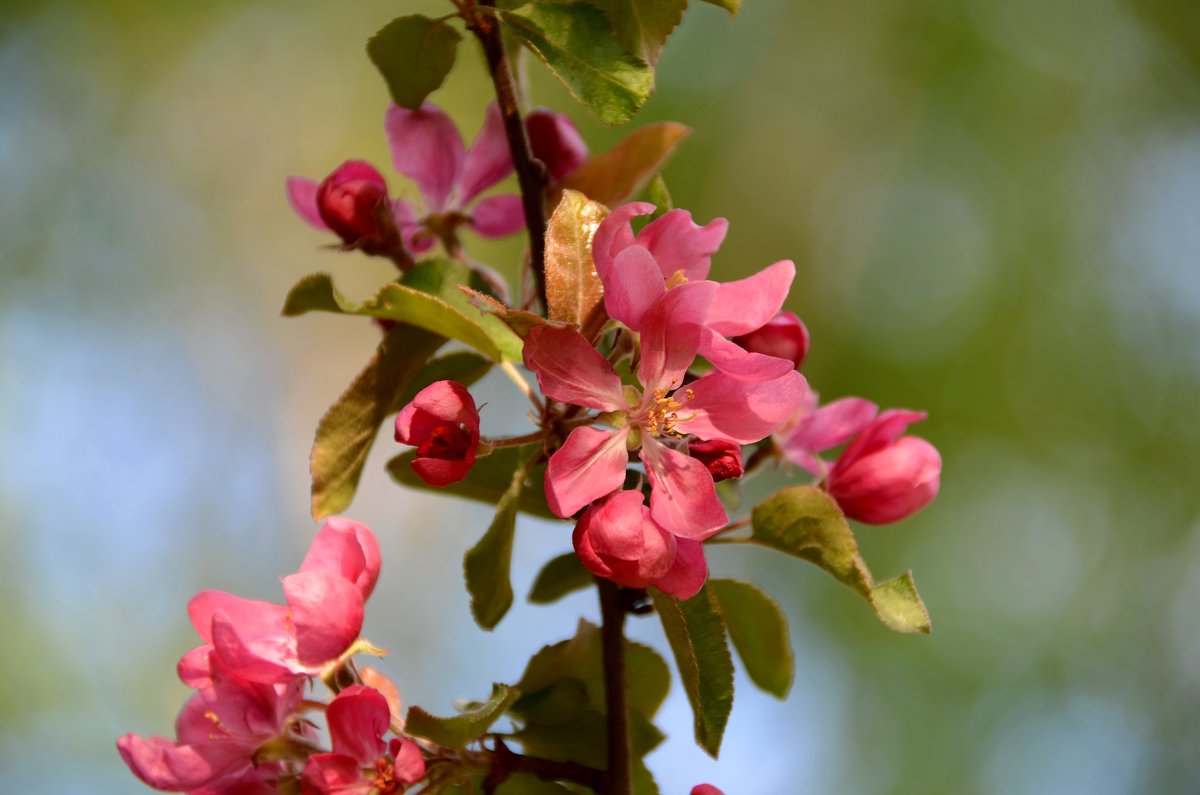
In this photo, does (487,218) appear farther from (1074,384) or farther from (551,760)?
(1074,384)

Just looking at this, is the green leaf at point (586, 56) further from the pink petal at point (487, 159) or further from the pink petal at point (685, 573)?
the pink petal at point (685, 573)

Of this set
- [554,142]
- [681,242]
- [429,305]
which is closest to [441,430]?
[429,305]

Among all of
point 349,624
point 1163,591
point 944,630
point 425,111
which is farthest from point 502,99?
point 1163,591

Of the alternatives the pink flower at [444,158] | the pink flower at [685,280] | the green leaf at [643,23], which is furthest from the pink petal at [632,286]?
the pink flower at [444,158]

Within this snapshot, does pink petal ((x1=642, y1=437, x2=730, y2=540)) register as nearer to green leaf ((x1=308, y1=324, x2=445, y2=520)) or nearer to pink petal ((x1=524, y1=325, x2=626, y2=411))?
pink petal ((x1=524, y1=325, x2=626, y2=411))

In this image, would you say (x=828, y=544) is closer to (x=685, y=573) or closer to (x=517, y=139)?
(x=685, y=573)

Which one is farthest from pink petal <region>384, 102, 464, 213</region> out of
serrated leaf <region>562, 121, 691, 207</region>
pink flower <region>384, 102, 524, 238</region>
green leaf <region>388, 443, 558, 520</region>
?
green leaf <region>388, 443, 558, 520</region>

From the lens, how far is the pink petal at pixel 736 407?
25.4 inches

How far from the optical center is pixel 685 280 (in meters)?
0.67

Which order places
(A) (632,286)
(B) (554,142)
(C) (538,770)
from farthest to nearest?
(B) (554,142) → (C) (538,770) → (A) (632,286)

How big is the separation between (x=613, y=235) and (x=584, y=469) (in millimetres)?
130

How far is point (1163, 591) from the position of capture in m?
4.71

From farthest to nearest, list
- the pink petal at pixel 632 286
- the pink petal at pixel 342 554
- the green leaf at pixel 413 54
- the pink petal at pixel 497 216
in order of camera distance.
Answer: the pink petal at pixel 497 216
the green leaf at pixel 413 54
the pink petal at pixel 342 554
the pink petal at pixel 632 286

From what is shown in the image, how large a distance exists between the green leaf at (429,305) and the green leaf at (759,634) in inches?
10.0
